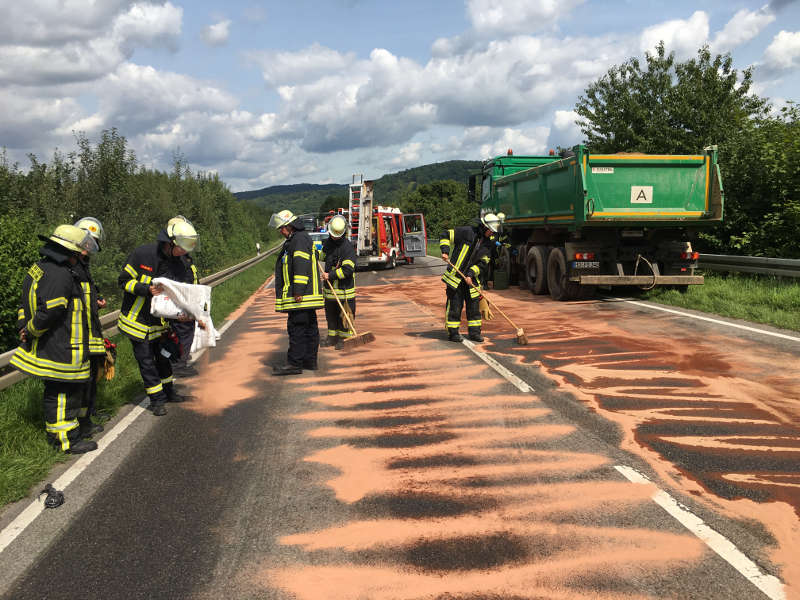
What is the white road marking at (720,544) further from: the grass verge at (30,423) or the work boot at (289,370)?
the work boot at (289,370)

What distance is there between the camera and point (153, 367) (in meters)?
6.13

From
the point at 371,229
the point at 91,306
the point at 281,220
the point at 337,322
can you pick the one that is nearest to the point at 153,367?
the point at 91,306

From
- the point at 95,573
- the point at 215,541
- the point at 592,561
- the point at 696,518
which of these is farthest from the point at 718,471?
the point at 95,573

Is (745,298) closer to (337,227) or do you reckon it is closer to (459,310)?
(459,310)

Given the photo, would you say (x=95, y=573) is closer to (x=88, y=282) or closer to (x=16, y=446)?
(x=16, y=446)

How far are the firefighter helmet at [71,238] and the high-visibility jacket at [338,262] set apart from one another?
3.93 m

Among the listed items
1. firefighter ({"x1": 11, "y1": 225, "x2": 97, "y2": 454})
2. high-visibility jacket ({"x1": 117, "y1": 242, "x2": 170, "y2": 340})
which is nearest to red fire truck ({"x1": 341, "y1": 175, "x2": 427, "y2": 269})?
high-visibility jacket ({"x1": 117, "y1": 242, "x2": 170, "y2": 340})

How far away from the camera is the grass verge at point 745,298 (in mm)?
9820

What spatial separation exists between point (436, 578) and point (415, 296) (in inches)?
496

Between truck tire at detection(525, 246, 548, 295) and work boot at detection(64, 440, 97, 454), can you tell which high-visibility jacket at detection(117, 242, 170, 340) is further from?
truck tire at detection(525, 246, 548, 295)

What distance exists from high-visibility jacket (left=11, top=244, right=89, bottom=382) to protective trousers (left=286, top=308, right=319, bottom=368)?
2670 mm

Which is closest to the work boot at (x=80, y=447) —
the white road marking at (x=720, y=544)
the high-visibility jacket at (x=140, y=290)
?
the high-visibility jacket at (x=140, y=290)

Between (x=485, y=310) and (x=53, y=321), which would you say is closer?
(x=53, y=321)

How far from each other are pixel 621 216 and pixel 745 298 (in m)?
2.60
